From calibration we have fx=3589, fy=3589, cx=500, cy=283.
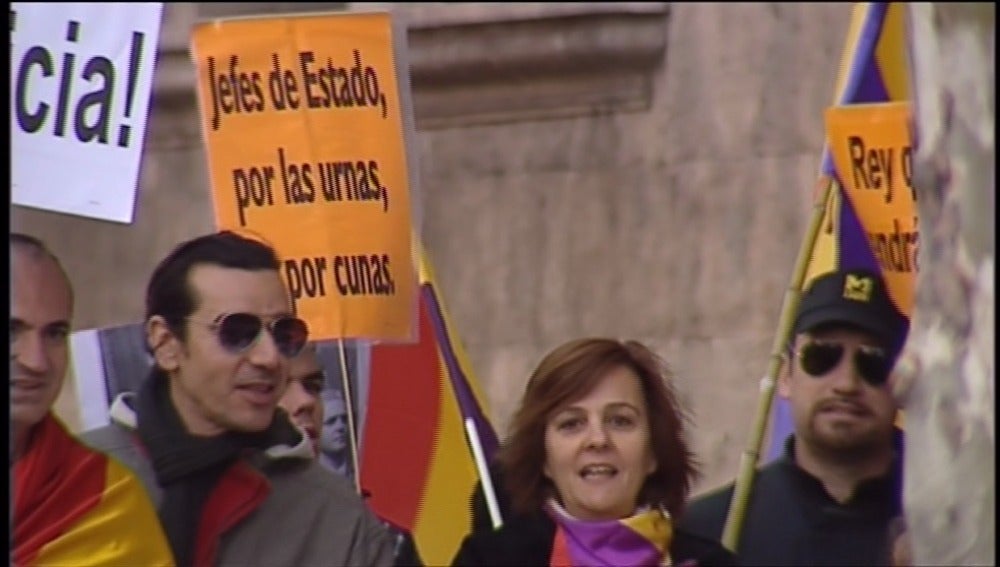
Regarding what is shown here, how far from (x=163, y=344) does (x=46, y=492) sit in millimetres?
527

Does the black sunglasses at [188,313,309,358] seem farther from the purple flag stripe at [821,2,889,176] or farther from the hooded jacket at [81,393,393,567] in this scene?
the purple flag stripe at [821,2,889,176]

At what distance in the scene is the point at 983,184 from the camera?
530cm

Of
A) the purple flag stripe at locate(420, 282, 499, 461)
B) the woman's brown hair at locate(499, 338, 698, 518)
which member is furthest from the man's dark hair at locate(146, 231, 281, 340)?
the purple flag stripe at locate(420, 282, 499, 461)

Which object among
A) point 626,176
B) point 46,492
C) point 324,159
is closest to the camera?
point 46,492

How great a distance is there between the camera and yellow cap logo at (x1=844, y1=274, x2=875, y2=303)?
7.60 metres

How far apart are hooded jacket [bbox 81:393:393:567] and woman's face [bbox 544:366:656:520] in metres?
0.39

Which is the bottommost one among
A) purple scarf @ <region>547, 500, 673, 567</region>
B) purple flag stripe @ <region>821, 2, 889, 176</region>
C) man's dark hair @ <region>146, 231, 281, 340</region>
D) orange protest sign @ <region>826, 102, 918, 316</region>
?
purple scarf @ <region>547, 500, 673, 567</region>

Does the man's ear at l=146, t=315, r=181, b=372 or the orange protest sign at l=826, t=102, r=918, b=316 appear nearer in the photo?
the man's ear at l=146, t=315, r=181, b=372

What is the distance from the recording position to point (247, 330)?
271 inches

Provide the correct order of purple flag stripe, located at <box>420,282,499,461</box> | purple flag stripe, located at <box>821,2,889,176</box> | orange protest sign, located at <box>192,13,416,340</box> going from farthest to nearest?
purple flag stripe, located at <box>821,2,889,176</box>
purple flag stripe, located at <box>420,282,499,461</box>
orange protest sign, located at <box>192,13,416,340</box>

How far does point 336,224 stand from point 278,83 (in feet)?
1.26

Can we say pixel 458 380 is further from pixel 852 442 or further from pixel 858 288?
pixel 852 442

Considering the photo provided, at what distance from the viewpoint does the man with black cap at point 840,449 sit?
7.38 metres

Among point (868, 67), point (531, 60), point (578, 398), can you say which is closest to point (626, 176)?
point (531, 60)
